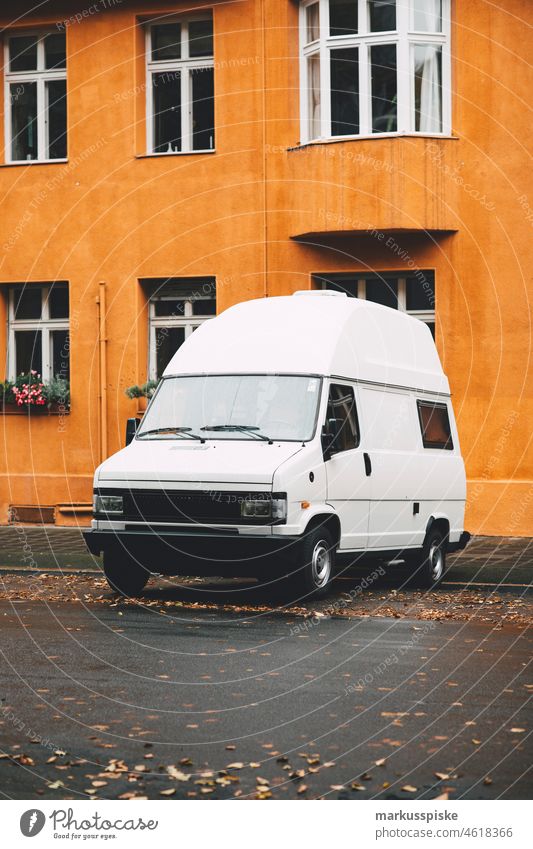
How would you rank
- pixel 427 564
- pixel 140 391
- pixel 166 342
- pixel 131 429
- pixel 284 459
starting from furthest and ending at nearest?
pixel 166 342, pixel 140 391, pixel 427 564, pixel 131 429, pixel 284 459

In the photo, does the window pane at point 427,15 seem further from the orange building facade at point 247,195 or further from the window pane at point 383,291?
the window pane at point 383,291

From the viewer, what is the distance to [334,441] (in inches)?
496

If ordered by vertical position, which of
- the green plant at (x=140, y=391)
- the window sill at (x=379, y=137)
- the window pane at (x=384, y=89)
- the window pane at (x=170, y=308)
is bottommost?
the green plant at (x=140, y=391)

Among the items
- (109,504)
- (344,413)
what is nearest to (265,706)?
(109,504)

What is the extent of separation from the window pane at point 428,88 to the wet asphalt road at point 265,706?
11.2 m

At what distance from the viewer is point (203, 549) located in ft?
38.2

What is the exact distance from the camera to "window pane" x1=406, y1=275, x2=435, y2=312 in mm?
20500

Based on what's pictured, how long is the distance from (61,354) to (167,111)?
4523 mm

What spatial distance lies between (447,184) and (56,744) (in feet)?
48.8

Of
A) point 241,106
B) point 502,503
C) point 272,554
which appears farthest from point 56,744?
point 241,106

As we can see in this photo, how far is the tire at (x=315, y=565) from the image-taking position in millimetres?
11734

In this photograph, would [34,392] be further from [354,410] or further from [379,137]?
[354,410]

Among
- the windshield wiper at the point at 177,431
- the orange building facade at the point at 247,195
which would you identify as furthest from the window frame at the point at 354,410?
the orange building facade at the point at 247,195

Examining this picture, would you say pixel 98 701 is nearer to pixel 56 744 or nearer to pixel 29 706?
pixel 29 706
